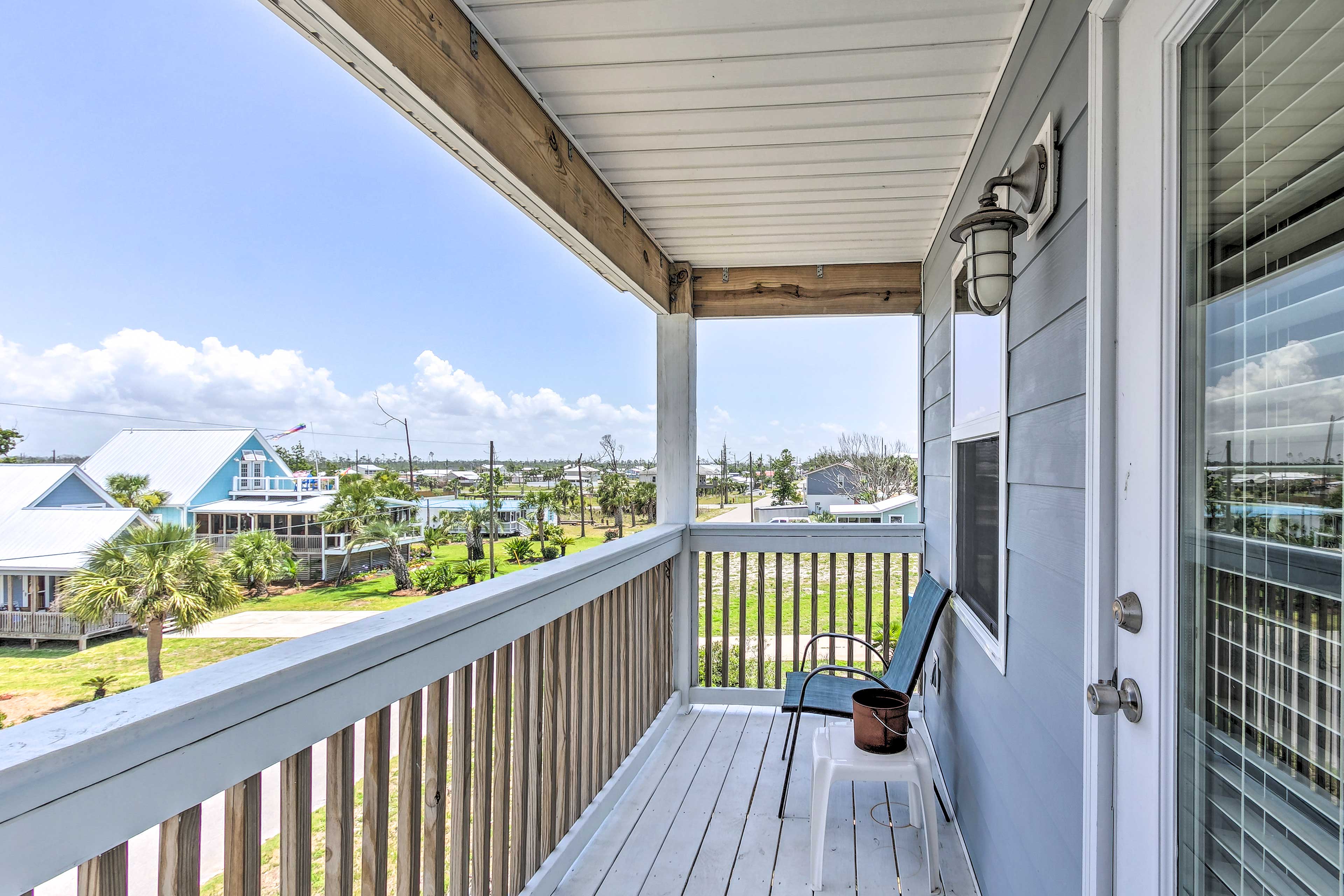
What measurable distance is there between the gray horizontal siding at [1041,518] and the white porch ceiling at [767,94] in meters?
0.16

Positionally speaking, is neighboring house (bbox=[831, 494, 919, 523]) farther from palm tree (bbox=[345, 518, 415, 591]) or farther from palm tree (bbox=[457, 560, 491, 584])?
palm tree (bbox=[345, 518, 415, 591])

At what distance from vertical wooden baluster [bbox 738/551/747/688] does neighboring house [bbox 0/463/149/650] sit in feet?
10.8

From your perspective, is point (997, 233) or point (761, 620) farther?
point (761, 620)

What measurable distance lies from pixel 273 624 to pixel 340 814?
0.49m

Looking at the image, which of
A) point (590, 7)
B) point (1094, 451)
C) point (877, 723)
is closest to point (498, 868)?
point (877, 723)

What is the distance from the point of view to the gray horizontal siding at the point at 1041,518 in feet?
4.39

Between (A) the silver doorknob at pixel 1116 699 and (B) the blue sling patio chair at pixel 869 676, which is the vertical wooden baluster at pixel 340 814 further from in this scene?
(B) the blue sling patio chair at pixel 869 676

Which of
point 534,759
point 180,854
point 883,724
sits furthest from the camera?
point 883,724

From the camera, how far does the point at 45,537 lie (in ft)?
2.08

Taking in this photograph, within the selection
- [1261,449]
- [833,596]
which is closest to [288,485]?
[1261,449]

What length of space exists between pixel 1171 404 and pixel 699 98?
1.50 metres

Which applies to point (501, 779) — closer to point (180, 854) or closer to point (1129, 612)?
point (180, 854)

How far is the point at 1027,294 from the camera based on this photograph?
168 centimetres

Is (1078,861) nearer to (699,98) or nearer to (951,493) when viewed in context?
(951,493)
